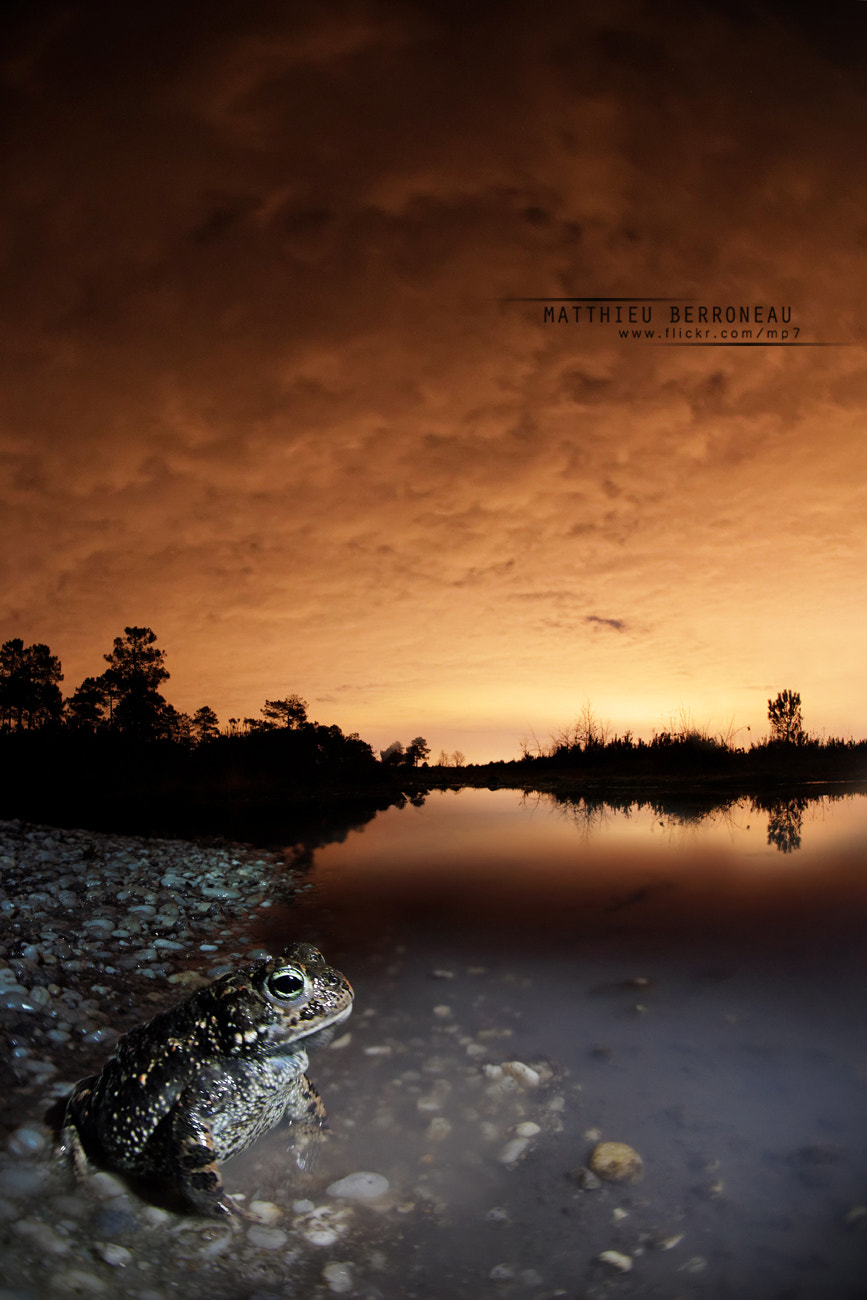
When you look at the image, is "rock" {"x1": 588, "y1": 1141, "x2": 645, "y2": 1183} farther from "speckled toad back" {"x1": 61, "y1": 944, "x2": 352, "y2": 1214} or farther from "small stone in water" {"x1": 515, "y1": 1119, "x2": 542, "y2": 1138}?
"speckled toad back" {"x1": 61, "y1": 944, "x2": 352, "y2": 1214}

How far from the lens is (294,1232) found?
9.78ft

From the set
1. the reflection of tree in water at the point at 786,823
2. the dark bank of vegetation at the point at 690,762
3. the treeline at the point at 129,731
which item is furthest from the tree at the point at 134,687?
the reflection of tree in water at the point at 786,823

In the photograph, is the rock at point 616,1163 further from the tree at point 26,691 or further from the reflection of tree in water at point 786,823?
the tree at point 26,691

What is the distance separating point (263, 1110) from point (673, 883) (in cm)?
771

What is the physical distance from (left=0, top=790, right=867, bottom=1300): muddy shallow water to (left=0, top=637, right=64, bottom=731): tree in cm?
3954

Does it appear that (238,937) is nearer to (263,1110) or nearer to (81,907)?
(81,907)

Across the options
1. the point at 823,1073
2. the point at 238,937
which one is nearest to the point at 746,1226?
the point at 823,1073

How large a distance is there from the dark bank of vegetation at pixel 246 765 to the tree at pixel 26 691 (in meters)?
0.06

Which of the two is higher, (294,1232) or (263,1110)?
(263,1110)

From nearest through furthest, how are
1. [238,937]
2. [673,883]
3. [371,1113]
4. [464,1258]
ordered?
[464,1258] < [371,1113] < [238,937] < [673,883]

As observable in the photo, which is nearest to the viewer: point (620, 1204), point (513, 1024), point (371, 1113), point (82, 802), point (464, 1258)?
point (464, 1258)

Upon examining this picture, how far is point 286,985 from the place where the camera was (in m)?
3.27

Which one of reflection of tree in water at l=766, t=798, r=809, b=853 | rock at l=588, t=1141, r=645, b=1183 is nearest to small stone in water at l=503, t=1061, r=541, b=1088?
rock at l=588, t=1141, r=645, b=1183

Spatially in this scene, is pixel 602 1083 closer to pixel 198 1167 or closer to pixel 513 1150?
pixel 513 1150
